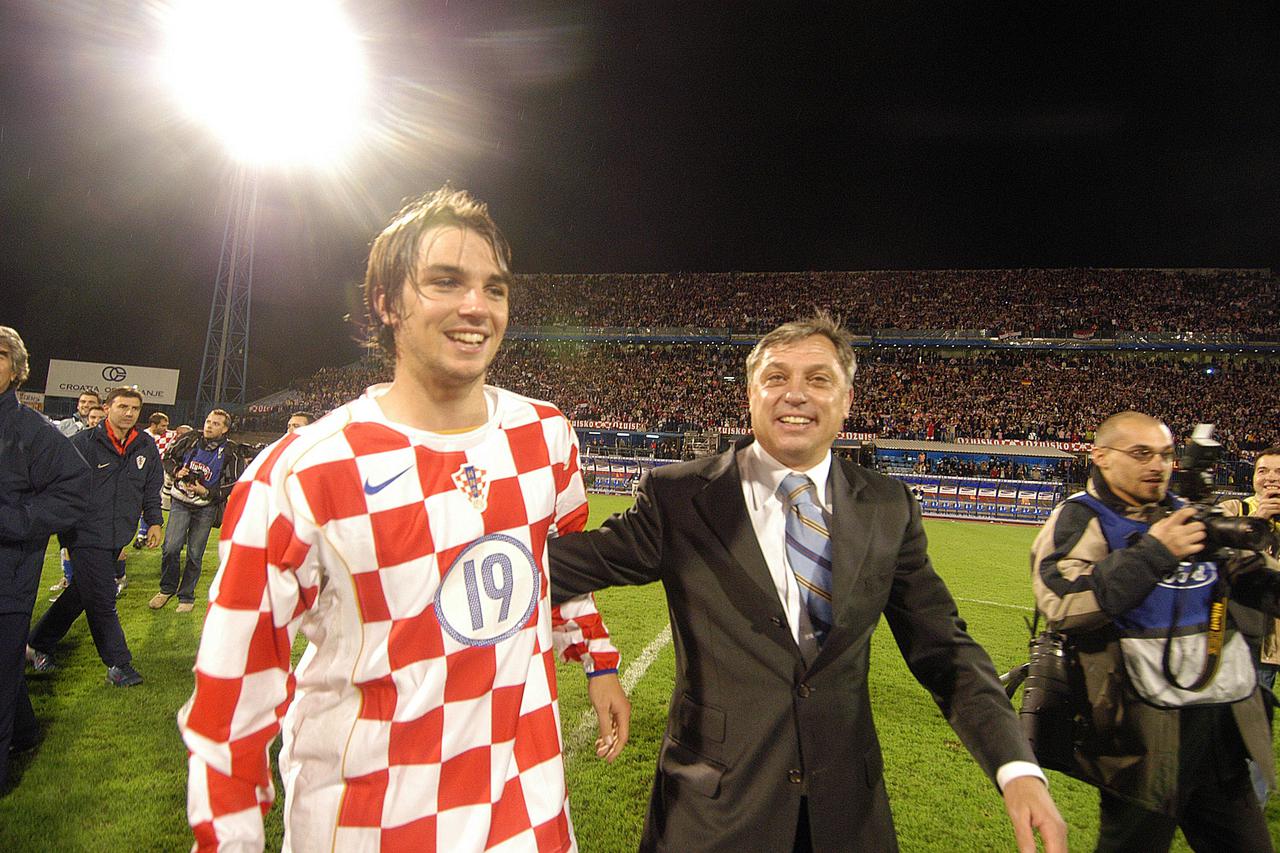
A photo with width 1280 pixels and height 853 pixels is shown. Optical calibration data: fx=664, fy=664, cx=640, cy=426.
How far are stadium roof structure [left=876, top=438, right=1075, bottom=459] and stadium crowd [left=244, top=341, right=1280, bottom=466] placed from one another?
1.73ft

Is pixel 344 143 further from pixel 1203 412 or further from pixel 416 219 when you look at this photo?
pixel 1203 412

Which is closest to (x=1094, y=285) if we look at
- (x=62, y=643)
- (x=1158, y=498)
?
(x=1158, y=498)

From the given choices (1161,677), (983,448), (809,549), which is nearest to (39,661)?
(809,549)

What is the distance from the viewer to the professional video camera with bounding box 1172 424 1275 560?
2.23 meters

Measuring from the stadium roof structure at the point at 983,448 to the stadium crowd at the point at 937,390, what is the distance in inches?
20.7

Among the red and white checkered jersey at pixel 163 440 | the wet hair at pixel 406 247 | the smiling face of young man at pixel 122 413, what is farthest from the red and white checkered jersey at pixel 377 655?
the red and white checkered jersey at pixel 163 440

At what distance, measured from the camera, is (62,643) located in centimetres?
562

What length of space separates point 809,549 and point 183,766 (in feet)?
12.9

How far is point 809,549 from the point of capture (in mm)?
1837

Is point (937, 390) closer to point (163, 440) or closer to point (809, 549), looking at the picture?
point (163, 440)

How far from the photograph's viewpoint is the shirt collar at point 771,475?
6.30ft

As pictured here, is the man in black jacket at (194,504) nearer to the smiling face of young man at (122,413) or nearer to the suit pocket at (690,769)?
the smiling face of young man at (122,413)

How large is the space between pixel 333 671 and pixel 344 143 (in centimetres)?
2603

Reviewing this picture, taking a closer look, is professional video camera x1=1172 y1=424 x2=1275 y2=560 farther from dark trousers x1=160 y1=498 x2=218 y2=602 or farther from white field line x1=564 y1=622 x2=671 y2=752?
dark trousers x1=160 y1=498 x2=218 y2=602
